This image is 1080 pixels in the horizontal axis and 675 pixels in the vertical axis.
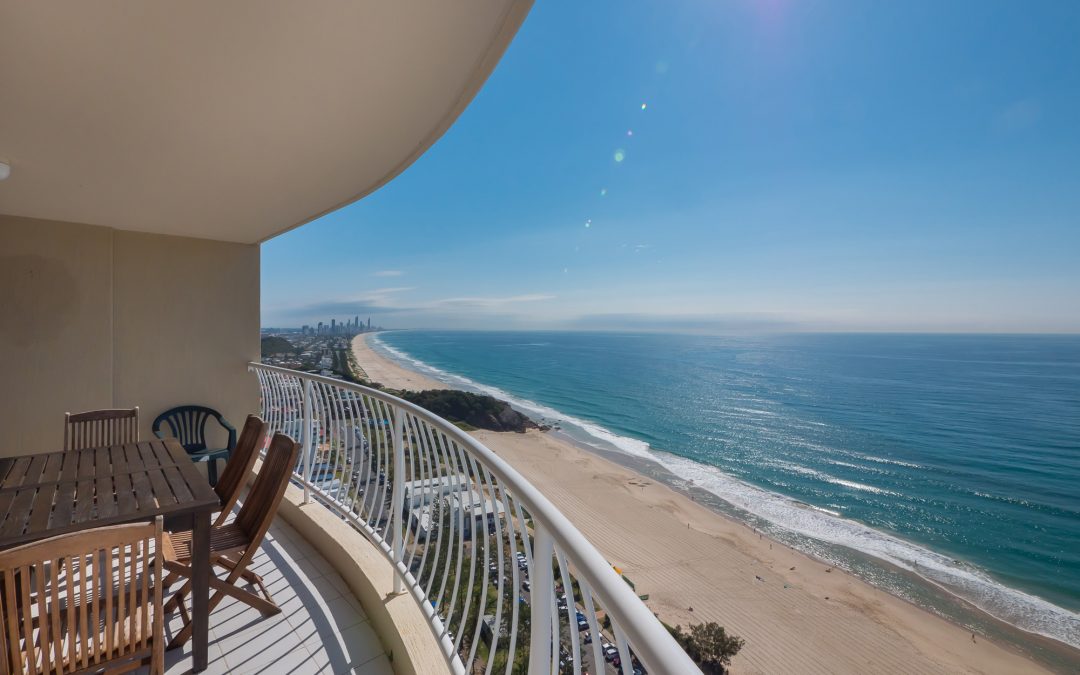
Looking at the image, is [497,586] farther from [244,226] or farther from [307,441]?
[244,226]

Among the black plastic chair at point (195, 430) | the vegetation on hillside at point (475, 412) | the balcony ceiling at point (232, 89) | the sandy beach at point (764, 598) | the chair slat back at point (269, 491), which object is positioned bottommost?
the sandy beach at point (764, 598)

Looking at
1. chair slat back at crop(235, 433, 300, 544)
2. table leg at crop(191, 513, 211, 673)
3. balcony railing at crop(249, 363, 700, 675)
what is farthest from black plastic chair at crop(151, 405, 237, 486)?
table leg at crop(191, 513, 211, 673)

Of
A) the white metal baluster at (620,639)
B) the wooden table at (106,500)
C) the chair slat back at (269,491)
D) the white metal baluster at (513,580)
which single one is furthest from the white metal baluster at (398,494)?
the white metal baluster at (620,639)

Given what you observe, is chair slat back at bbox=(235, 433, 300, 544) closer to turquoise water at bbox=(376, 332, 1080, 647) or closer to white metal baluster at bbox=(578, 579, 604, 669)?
white metal baluster at bbox=(578, 579, 604, 669)

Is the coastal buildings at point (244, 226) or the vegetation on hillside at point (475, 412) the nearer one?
the coastal buildings at point (244, 226)

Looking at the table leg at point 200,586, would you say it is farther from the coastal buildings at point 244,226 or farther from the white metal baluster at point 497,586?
the white metal baluster at point 497,586

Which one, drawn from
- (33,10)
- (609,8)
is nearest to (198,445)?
(33,10)

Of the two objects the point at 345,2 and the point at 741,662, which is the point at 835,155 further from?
the point at 345,2
